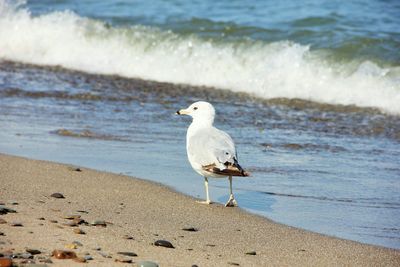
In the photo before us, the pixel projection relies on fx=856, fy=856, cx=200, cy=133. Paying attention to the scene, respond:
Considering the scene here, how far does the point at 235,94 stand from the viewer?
461 inches

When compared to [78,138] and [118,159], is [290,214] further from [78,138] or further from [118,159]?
[78,138]

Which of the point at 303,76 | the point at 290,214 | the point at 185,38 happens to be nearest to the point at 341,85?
the point at 303,76

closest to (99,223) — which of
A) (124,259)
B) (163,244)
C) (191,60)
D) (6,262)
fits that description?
(163,244)

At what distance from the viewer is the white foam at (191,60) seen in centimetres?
1162

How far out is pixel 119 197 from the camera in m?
6.04

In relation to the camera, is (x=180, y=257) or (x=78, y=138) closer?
(x=180, y=257)

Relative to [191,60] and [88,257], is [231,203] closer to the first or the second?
[88,257]

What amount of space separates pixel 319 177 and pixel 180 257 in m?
2.76

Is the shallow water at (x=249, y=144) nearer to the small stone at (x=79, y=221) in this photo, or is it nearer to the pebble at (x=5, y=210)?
the small stone at (x=79, y=221)

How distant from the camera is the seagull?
595 cm

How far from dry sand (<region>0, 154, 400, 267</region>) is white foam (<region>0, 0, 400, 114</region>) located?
5205mm

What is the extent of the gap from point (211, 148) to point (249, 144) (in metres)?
2.05

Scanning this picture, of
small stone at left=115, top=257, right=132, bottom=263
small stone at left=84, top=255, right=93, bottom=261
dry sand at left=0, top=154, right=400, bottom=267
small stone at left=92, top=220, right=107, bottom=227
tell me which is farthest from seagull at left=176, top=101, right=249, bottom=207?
small stone at left=84, top=255, right=93, bottom=261

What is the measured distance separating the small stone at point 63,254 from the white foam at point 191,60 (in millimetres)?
6989
